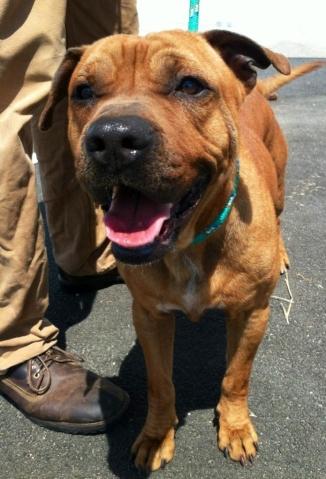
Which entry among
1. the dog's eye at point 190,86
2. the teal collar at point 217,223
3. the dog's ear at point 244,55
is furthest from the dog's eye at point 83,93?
the teal collar at point 217,223

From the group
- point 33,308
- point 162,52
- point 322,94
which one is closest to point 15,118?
point 162,52

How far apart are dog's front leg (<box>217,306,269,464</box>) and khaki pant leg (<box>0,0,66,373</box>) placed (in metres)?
1.01

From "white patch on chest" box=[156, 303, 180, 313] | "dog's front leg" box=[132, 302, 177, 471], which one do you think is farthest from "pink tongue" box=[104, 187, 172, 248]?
"dog's front leg" box=[132, 302, 177, 471]

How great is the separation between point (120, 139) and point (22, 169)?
987 mm

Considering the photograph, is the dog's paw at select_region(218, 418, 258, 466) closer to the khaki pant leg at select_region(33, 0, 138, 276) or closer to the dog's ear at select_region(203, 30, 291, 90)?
the khaki pant leg at select_region(33, 0, 138, 276)

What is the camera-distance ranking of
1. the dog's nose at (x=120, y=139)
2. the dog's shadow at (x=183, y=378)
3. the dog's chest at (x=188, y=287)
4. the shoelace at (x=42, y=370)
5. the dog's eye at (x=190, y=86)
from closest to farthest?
1. the dog's nose at (x=120, y=139)
2. the dog's eye at (x=190, y=86)
3. the dog's chest at (x=188, y=287)
4. the dog's shadow at (x=183, y=378)
5. the shoelace at (x=42, y=370)

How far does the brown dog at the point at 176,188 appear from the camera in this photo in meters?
1.74

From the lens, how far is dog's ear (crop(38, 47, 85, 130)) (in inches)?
88.3

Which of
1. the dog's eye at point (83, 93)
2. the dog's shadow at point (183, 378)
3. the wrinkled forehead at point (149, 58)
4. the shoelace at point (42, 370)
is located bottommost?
the dog's shadow at point (183, 378)

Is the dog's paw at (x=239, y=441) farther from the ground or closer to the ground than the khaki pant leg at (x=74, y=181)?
closer to the ground

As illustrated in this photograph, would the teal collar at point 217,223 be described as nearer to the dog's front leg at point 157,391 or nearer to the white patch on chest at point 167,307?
the white patch on chest at point 167,307

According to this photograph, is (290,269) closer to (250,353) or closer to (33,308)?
(250,353)

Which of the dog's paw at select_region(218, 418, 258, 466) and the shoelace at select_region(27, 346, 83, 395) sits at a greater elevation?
the dog's paw at select_region(218, 418, 258, 466)

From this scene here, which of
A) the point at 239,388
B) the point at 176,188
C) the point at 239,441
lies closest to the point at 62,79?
the point at 176,188
